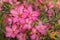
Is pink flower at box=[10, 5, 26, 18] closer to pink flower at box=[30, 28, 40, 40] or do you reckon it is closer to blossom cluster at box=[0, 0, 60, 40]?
blossom cluster at box=[0, 0, 60, 40]

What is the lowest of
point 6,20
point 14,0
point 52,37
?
point 52,37

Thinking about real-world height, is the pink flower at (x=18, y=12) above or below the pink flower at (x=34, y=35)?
above

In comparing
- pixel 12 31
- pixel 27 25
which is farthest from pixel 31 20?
pixel 12 31

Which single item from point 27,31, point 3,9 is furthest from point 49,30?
point 3,9

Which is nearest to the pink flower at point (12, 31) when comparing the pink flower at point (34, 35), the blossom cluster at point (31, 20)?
the blossom cluster at point (31, 20)

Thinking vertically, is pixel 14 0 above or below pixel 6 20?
above

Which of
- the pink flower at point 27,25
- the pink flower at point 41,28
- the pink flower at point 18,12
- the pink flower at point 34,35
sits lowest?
the pink flower at point 34,35

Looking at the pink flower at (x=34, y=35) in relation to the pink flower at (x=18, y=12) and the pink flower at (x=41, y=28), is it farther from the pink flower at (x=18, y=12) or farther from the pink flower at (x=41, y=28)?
the pink flower at (x=18, y=12)

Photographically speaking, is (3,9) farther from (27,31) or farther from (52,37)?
(52,37)

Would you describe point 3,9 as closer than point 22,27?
No
